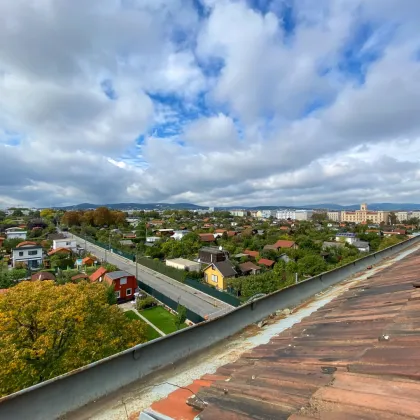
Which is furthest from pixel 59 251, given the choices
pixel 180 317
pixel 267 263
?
pixel 180 317

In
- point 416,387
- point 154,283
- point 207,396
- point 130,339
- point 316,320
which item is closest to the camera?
point 416,387

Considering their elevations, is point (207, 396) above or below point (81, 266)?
above

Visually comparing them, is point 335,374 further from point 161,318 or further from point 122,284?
point 122,284

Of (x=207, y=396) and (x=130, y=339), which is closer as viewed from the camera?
(x=207, y=396)

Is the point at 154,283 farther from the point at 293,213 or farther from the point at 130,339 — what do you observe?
the point at 293,213

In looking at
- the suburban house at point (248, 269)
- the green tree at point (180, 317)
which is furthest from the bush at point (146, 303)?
the suburban house at point (248, 269)

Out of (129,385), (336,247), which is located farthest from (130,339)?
(336,247)
